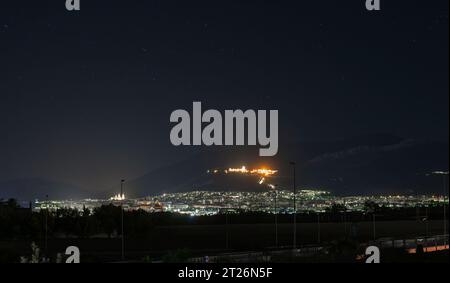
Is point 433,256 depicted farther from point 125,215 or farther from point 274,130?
point 125,215

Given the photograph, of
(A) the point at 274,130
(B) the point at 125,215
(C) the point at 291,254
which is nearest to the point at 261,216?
(B) the point at 125,215

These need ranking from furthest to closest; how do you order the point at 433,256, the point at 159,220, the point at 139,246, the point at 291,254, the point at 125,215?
the point at 159,220
the point at 125,215
the point at 139,246
the point at 291,254
the point at 433,256

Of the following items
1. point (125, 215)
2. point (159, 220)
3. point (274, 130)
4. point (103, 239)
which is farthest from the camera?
point (159, 220)

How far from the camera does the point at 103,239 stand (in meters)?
80.2
